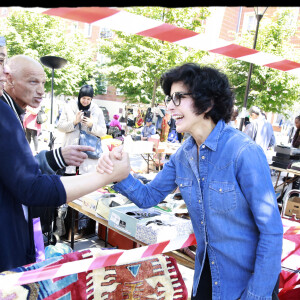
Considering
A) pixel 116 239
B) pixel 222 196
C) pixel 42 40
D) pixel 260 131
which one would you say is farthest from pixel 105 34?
pixel 222 196

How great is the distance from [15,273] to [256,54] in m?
4.12

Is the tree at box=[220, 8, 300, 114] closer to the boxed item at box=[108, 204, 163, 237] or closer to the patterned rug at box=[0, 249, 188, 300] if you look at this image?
the boxed item at box=[108, 204, 163, 237]

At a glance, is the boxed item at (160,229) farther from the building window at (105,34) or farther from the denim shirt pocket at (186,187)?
the building window at (105,34)

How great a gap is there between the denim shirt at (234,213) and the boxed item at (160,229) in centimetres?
66

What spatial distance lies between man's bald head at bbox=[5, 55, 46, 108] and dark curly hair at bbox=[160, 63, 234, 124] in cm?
105

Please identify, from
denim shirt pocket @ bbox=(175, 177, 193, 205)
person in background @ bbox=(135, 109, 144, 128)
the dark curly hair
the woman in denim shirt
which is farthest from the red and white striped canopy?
person in background @ bbox=(135, 109, 144, 128)

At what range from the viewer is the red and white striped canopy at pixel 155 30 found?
7.22 ft

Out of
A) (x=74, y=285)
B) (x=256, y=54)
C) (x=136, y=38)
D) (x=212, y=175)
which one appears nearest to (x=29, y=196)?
(x=74, y=285)

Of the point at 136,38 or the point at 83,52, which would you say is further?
the point at 83,52

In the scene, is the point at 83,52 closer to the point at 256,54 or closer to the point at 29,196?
the point at 256,54

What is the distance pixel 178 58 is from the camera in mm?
16188

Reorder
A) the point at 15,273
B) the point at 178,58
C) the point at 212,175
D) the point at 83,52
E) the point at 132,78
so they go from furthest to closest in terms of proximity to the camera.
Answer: the point at 83,52
the point at 132,78
the point at 178,58
the point at 212,175
the point at 15,273

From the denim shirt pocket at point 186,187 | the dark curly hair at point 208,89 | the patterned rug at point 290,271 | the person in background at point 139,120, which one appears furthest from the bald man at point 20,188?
the person in background at point 139,120

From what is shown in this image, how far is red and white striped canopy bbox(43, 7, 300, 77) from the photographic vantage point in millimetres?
2201
